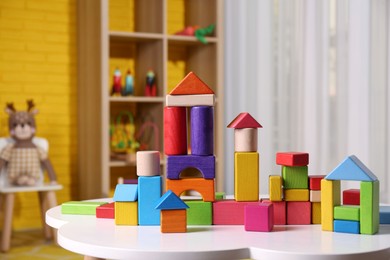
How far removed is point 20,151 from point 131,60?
980 mm

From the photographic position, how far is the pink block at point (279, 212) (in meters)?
1.70

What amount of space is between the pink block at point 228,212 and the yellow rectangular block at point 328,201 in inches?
7.3

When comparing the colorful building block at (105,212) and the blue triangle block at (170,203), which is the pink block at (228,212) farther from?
the colorful building block at (105,212)

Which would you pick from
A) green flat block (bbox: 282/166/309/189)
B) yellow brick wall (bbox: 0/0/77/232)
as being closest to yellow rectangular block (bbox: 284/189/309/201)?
green flat block (bbox: 282/166/309/189)

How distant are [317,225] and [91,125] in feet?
7.68

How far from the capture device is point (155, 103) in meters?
3.92

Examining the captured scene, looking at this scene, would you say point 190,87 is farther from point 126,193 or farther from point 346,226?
point 346,226

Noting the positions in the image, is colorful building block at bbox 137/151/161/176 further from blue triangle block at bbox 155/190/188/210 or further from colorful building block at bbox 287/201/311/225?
colorful building block at bbox 287/201/311/225

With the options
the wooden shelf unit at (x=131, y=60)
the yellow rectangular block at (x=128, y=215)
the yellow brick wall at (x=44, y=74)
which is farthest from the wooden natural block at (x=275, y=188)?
the yellow brick wall at (x=44, y=74)

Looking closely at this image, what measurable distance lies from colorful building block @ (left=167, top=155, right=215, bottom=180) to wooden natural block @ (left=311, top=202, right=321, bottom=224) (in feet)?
0.97

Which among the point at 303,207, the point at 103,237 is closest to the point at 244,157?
the point at 303,207

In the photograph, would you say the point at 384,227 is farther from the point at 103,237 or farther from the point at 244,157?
the point at 103,237

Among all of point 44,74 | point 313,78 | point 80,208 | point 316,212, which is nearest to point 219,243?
point 316,212

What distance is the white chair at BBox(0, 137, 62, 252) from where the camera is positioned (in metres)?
3.43
